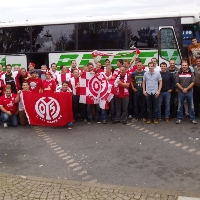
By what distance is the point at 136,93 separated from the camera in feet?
32.3

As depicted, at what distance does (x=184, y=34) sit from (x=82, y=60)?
4.27 m

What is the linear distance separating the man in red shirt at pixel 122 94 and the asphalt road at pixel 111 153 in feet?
1.24

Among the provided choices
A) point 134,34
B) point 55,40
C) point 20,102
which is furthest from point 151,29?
point 20,102

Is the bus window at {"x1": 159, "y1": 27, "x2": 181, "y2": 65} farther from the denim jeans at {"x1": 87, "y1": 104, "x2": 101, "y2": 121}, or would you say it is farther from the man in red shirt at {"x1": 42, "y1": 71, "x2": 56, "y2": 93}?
the man in red shirt at {"x1": 42, "y1": 71, "x2": 56, "y2": 93}

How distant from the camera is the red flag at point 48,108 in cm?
936

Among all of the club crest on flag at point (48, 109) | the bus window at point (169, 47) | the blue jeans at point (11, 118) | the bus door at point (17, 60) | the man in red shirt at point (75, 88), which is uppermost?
the bus window at point (169, 47)

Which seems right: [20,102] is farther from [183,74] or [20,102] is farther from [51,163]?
[183,74]

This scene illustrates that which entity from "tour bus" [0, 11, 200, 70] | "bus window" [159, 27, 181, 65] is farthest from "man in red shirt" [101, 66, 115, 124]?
"bus window" [159, 27, 181, 65]

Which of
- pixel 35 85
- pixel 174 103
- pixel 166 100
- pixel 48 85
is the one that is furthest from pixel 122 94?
pixel 35 85

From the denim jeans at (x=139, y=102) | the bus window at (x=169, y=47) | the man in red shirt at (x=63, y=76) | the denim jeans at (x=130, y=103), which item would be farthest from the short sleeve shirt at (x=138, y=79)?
the bus window at (x=169, y=47)

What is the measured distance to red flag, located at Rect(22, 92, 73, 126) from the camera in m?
→ 9.36

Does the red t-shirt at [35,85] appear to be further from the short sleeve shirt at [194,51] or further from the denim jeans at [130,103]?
the short sleeve shirt at [194,51]

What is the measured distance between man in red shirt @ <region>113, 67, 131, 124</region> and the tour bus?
3.36m

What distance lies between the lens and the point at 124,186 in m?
5.29
